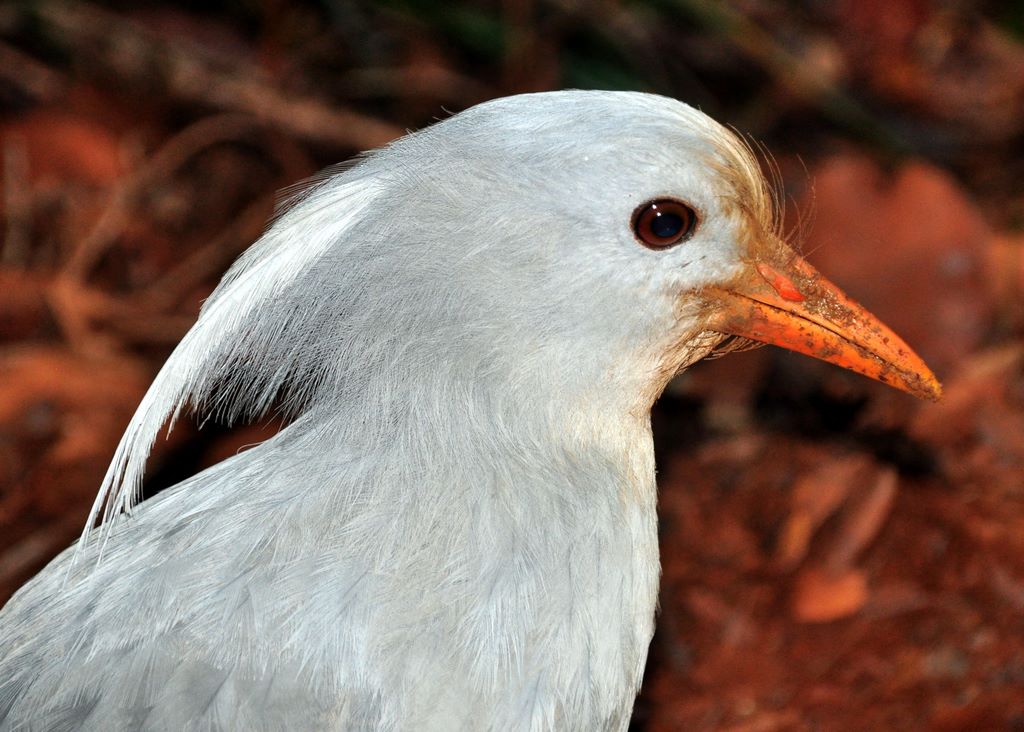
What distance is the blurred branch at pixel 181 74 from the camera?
16.8ft

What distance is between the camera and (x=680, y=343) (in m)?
2.41

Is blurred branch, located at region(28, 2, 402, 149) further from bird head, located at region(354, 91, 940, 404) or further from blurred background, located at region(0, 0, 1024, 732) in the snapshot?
bird head, located at region(354, 91, 940, 404)

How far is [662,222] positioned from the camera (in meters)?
2.26

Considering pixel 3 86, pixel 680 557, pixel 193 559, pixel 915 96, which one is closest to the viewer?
pixel 193 559

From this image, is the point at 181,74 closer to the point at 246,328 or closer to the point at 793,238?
the point at 793,238

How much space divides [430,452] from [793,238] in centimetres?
211

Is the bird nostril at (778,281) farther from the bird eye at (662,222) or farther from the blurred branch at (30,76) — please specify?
the blurred branch at (30,76)

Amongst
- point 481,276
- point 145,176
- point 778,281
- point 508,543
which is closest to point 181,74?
point 145,176

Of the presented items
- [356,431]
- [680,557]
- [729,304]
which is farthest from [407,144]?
[680,557]

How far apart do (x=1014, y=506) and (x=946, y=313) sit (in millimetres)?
805

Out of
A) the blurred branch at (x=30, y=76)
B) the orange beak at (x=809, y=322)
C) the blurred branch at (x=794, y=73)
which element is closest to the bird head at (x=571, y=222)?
the orange beak at (x=809, y=322)

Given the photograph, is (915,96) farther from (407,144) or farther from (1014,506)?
(407,144)

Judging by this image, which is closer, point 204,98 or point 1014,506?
point 1014,506

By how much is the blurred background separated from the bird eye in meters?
0.51
